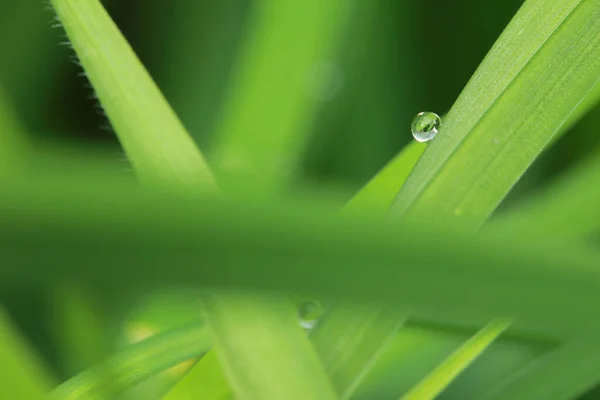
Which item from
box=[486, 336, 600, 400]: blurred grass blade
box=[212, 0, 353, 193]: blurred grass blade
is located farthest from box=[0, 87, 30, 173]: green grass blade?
box=[486, 336, 600, 400]: blurred grass blade

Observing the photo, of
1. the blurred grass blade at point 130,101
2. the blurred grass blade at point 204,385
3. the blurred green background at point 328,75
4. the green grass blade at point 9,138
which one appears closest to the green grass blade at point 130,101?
the blurred grass blade at point 130,101

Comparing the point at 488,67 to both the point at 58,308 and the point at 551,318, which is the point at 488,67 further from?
the point at 58,308

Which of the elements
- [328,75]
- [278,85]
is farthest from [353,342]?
[328,75]

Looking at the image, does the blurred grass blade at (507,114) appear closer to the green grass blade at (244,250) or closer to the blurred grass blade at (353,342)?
the blurred grass blade at (353,342)

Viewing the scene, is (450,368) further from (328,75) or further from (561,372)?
(328,75)

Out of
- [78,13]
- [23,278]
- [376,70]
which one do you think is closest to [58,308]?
[78,13]
